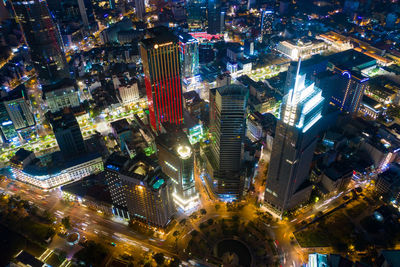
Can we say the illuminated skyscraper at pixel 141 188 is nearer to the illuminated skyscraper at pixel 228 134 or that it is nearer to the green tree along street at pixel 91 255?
the green tree along street at pixel 91 255

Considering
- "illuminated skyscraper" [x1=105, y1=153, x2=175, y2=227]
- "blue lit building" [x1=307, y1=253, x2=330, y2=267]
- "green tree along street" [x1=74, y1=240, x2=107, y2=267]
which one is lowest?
"green tree along street" [x1=74, y1=240, x2=107, y2=267]

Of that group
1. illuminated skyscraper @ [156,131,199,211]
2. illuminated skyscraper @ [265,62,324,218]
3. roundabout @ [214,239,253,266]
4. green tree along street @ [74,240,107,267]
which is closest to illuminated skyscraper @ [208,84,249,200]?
illuminated skyscraper @ [156,131,199,211]

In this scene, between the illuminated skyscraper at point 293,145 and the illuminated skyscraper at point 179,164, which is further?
the illuminated skyscraper at point 179,164

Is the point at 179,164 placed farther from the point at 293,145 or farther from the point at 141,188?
the point at 293,145

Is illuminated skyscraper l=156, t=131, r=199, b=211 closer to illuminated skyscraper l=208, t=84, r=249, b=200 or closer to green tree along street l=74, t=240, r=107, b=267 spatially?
illuminated skyscraper l=208, t=84, r=249, b=200

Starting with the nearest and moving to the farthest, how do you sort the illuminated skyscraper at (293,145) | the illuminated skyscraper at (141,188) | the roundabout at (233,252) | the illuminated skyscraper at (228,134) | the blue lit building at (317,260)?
1. the illuminated skyscraper at (293,145)
2. the blue lit building at (317,260)
3. the illuminated skyscraper at (141,188)
4. the roundabout at (233,252)
5. the illuminated skyscraper at (228,134)

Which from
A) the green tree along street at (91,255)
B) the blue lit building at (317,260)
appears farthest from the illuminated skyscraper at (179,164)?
the blue lit building at (317,260)

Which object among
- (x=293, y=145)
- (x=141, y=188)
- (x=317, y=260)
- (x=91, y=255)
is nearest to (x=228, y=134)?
(x=293, y=145)
